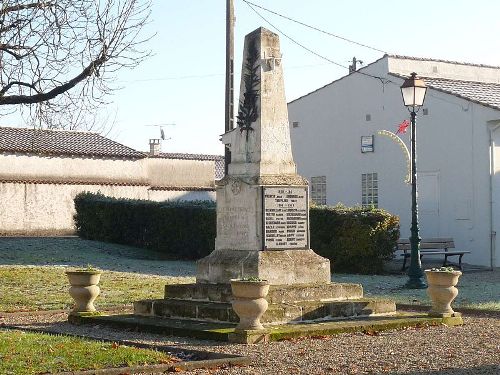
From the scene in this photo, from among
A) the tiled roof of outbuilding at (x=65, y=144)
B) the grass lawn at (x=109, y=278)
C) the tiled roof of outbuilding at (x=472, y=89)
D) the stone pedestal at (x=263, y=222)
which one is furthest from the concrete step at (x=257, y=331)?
the tiled roof of outbuilding at (x=65, y=144)

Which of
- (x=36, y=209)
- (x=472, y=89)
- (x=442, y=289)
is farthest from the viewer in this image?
(x=36, y=209)

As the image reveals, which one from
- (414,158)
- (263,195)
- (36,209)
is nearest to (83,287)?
(263,195)

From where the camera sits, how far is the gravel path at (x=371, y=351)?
10.1 metres

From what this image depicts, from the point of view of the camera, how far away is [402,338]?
12.7m

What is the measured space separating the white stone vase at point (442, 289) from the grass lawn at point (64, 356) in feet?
17.4

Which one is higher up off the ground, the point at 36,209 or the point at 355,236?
the point at 36,209

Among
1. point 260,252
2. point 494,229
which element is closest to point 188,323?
point 260,252

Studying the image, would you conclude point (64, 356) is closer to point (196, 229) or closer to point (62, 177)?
point (196, 229)

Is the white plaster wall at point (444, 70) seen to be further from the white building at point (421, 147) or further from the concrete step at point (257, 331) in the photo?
the concrete step at point (257, 331)

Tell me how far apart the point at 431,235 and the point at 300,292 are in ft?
56.4

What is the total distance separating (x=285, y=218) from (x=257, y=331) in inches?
106

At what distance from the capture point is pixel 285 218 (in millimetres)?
14625

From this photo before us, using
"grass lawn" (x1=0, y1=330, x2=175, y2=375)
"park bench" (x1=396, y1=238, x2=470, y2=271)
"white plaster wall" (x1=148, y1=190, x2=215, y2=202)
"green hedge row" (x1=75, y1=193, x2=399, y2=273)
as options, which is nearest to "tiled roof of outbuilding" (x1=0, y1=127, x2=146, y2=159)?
"white plaster wall" (x1=148, y1=190, x2=215, y2=202)

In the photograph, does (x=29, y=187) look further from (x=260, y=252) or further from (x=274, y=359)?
(x=274, y=359)
